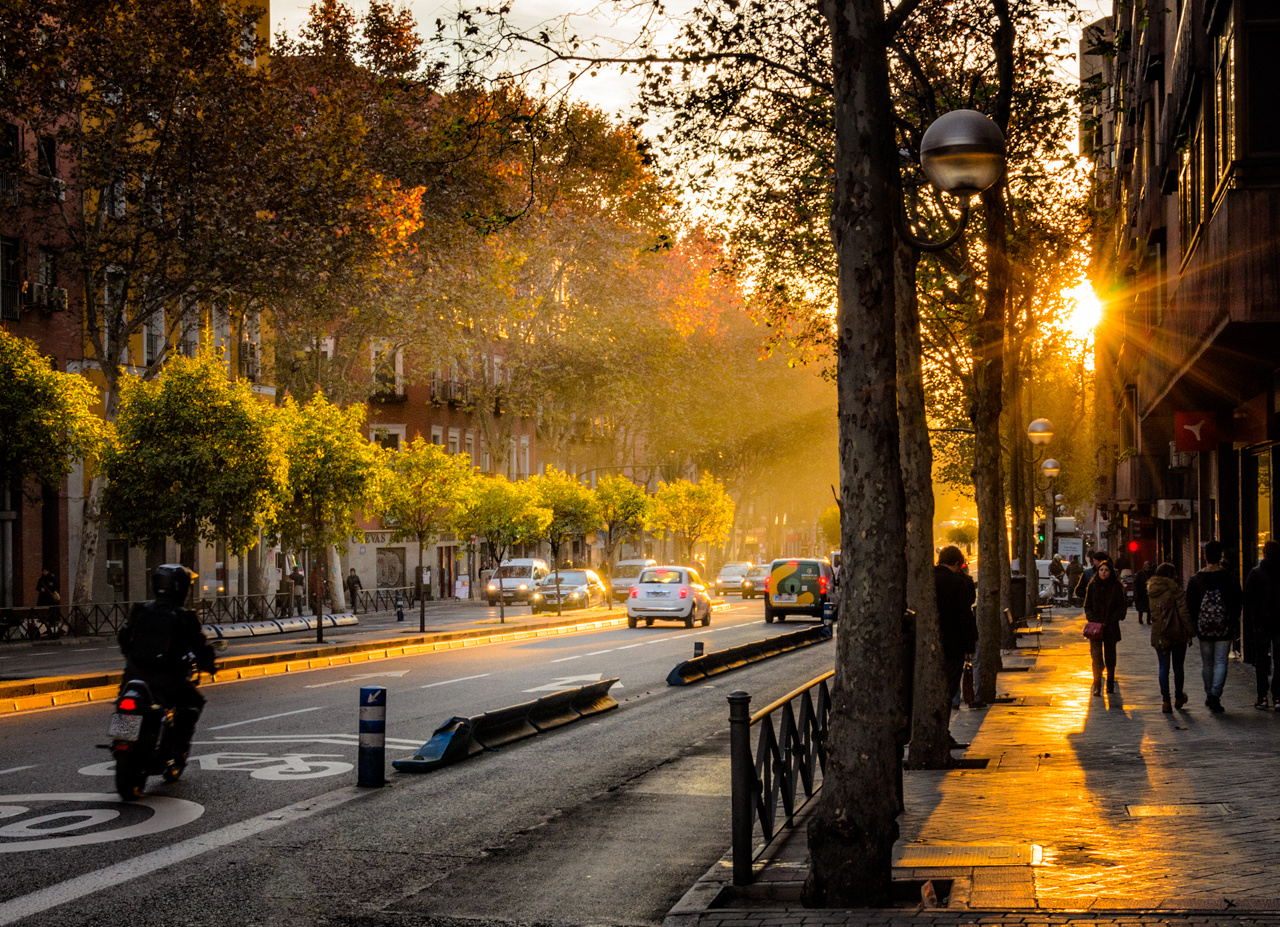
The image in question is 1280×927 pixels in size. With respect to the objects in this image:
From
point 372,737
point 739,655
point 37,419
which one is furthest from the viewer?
point 37,419

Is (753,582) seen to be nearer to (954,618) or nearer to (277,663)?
(277,663)

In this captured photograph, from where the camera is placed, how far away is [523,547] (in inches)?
2980

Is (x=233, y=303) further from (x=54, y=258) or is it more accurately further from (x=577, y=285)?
(x=577, y=285)

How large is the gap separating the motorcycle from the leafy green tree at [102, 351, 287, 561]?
2141 cm

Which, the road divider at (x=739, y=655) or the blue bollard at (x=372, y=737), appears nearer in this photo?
the blue bollard at (x=372, y=737)

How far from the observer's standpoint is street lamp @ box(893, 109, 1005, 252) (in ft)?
29.9

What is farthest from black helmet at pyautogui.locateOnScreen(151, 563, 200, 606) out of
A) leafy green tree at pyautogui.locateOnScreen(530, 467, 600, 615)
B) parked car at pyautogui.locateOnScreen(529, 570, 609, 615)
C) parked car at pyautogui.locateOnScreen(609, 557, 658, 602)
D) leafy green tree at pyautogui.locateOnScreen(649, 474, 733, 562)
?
leafy green tree at pyautogui.locateOnScreen(649, 474, 733, 562)

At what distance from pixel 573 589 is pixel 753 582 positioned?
1849 centimetres

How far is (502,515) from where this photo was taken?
54531 millimetres

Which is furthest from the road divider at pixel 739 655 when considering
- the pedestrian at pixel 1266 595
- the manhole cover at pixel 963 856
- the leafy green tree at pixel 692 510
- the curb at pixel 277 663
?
the leafy green tree at pixel 692 510

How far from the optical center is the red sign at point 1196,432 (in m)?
23.2

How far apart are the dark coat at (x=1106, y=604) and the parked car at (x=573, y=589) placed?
33.4 metres

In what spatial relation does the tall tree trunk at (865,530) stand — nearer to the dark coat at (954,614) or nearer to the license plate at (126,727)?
the license plate at (126,727)

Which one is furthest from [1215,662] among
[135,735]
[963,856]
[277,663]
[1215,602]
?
[277,663]
